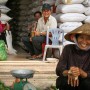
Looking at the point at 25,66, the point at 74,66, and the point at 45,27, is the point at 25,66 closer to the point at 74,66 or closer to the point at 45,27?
the point at 45,27

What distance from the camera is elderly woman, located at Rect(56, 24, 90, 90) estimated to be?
3533 mm

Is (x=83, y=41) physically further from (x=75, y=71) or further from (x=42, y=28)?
(x=42, y=28)

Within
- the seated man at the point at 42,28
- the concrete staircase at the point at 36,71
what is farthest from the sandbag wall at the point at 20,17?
the concrete staircase at the point at 36,71

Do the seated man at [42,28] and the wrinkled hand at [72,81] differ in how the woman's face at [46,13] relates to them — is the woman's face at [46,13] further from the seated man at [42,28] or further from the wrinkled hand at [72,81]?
the wrinkled hand at [72,81]

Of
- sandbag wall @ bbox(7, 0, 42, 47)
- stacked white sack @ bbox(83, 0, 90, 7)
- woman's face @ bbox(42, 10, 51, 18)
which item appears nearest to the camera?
woman's face @ bbox(42, 10, 51, 18)

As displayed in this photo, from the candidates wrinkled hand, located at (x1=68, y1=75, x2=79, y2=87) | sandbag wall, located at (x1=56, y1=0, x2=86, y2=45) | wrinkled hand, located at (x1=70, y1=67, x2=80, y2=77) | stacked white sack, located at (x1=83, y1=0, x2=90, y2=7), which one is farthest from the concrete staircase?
wrinkled hand, located at (x1=70, y1=67, x2=80, y2=77)

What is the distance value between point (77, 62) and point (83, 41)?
0.25m

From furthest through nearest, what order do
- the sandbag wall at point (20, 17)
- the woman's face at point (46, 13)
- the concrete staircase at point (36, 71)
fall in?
the sandbag wall at point (20, 17) < the woman's face at point (46, 13) < the concrete staircase at point (36, 71)

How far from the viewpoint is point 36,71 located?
5.81 meters

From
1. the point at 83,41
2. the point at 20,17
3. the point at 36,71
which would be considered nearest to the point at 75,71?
the point at 83,41

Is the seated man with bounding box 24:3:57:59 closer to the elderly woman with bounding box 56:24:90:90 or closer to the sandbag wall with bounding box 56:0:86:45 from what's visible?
the sandbag wall with bounding box 56:0:86:45

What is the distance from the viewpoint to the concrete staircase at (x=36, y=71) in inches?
225

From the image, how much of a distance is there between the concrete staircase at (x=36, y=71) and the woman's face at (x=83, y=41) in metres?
2.29

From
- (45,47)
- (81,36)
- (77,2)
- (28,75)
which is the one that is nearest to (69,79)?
(81,36)
